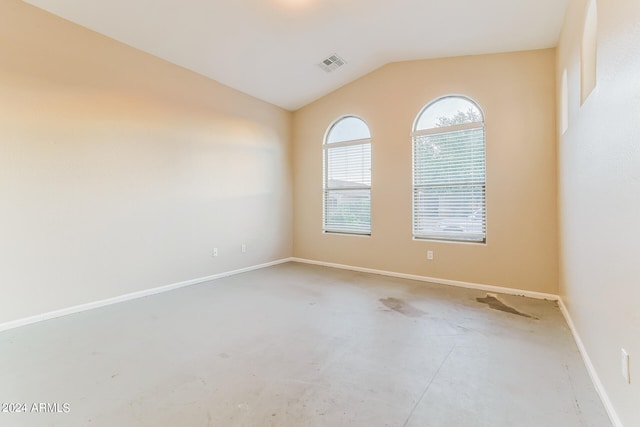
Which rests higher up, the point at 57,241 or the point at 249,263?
the point at 57,241

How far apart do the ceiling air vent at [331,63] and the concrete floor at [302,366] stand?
3368mm

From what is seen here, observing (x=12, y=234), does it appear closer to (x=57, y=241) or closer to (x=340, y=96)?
(x=57, y=241)

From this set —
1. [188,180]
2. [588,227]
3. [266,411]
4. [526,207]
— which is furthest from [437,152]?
[266,411]

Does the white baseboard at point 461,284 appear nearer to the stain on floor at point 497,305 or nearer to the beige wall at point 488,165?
the beige wall at point 488,165

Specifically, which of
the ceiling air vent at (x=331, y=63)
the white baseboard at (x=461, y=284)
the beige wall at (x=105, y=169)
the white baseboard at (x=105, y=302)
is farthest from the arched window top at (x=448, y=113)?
the white baseboard at (x=105, y=302)

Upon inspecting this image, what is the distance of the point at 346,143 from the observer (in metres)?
5.23

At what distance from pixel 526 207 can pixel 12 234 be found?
18.1 ft

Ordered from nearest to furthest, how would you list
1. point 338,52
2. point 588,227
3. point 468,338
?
point 588,227, point 468,338, point 338,52

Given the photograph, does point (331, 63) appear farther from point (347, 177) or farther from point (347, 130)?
point (347, 177)

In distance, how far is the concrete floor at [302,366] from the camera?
5.21ft

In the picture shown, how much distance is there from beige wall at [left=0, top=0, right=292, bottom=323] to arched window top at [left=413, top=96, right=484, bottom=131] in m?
2.85

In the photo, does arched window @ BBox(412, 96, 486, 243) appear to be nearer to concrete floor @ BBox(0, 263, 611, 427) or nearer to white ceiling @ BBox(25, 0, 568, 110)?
white ceiling @ BBox(25, 0, 568, 110)

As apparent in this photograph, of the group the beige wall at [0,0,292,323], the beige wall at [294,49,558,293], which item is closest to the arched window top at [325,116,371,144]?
the beige wall at [294,49,558,293]

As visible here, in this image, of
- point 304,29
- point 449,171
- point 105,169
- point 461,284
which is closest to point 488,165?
point 449,171
